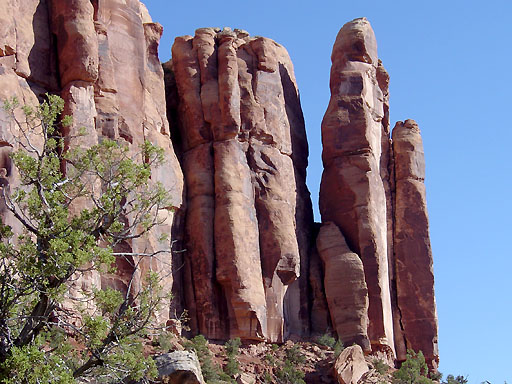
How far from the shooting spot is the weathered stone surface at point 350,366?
140ft

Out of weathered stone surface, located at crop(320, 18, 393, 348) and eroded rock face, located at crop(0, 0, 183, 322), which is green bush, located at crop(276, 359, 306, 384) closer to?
eroded rock face, located at crop(0, 0, 183, 322)

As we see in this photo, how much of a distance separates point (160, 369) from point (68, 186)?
8653mm

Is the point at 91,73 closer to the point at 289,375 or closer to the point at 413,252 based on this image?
the point at 289,375

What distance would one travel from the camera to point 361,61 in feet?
175

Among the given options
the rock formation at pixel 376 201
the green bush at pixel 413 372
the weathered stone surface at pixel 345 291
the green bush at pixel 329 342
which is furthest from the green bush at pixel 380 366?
the green bush at pixel 329 342

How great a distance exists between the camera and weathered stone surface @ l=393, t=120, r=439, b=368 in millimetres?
52188

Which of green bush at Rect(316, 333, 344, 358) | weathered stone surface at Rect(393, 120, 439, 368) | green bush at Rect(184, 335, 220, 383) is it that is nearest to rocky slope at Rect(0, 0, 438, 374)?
weathered stone surface at Rect(393, 120, 439, 368)

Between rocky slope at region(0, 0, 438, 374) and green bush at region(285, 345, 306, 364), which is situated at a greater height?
rocky slope at region(0, 0, 438, 374)

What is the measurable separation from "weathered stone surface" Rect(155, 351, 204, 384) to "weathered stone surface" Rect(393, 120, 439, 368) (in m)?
18.7

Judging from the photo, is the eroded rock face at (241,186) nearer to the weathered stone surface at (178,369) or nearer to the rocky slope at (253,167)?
the rocky slope at (253,167)

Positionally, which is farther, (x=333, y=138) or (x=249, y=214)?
(x=333, y=138)

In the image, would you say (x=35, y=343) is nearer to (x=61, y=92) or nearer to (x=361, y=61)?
(x=61, y=92)

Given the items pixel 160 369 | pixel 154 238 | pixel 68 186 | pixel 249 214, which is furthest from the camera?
pixel 249 214

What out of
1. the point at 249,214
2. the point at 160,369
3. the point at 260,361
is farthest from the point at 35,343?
the point at 249,214
